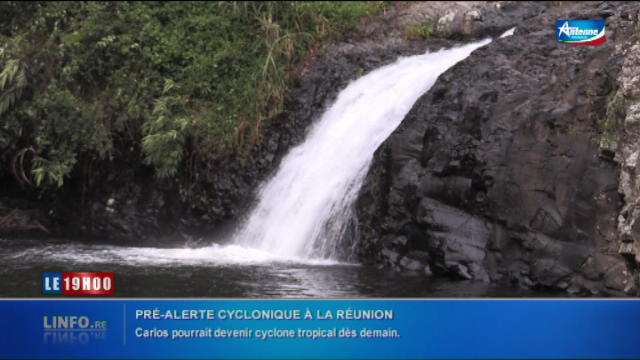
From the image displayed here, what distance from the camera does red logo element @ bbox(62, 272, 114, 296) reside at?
7016 mm

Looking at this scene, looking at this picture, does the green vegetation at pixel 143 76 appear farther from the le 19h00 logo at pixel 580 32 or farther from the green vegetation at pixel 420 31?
the le 19h00 logo at pixel 580 32

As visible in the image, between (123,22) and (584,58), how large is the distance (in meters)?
8.86

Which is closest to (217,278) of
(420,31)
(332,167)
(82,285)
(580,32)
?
(82,285)

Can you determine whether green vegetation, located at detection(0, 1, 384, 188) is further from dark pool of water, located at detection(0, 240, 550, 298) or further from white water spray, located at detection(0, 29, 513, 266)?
dark pool of water, located at detection(0, 240, 550, 298)

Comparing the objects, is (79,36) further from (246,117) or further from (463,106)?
(463,106)

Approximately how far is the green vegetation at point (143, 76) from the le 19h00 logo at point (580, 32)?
203 inches

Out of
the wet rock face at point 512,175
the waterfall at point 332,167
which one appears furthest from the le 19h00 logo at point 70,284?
the waterfall at point 332,167

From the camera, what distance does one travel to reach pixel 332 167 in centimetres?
1211

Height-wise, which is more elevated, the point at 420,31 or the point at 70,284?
the point at 420,31

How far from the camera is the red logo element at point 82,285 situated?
7.02m

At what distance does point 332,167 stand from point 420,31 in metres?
4.60

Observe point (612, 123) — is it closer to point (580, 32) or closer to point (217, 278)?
point (580, 32)

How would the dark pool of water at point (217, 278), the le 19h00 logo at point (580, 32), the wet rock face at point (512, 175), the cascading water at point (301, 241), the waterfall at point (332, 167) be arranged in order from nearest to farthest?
the dark pool of water at point (217, 278) < the wet rock face at point (512, 175) < the cascading water at point (301, 241) < the le 19h00 logo at point (580, 32) < the waterfall at point (332, 167)

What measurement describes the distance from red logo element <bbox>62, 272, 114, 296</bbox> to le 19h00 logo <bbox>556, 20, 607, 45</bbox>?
6500 mm
